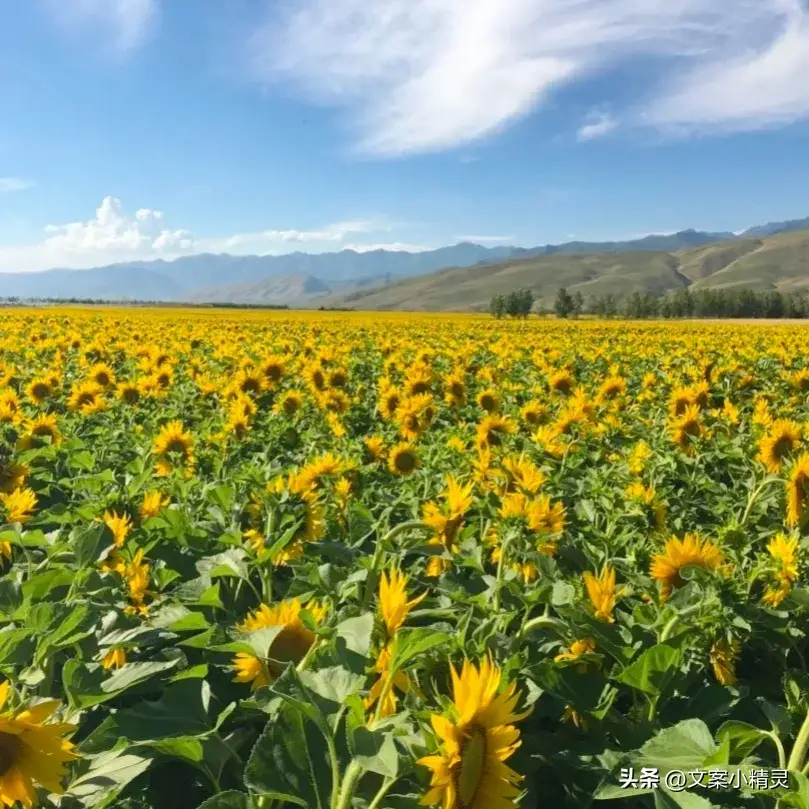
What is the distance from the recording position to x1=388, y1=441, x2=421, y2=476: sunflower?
14.5 ft

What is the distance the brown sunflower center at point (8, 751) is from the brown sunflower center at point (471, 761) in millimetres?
699

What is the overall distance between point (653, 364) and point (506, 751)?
506 inches

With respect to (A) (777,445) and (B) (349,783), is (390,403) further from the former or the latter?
(B) (349,783)

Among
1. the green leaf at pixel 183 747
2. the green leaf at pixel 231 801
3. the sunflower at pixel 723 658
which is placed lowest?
the sunflower at pixel 723 658

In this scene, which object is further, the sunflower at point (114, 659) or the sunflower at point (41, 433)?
the sunflower at point (41, 433)

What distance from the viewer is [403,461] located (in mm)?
Result: 4465

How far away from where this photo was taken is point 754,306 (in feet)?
337

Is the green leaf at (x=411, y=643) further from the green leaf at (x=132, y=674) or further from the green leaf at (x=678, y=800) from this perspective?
the green leaf at (x=132, y=674)

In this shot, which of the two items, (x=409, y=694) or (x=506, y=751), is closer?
(x=506, y=751)

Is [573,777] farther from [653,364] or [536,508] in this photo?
[653,364]

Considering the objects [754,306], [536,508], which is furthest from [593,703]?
[754,306]

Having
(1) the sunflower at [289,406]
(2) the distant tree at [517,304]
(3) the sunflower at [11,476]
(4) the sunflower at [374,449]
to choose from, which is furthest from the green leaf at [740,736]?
(2) the distant tree at [517,304]

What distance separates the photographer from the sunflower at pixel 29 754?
109 centimetres

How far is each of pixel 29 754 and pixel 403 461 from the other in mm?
3403
